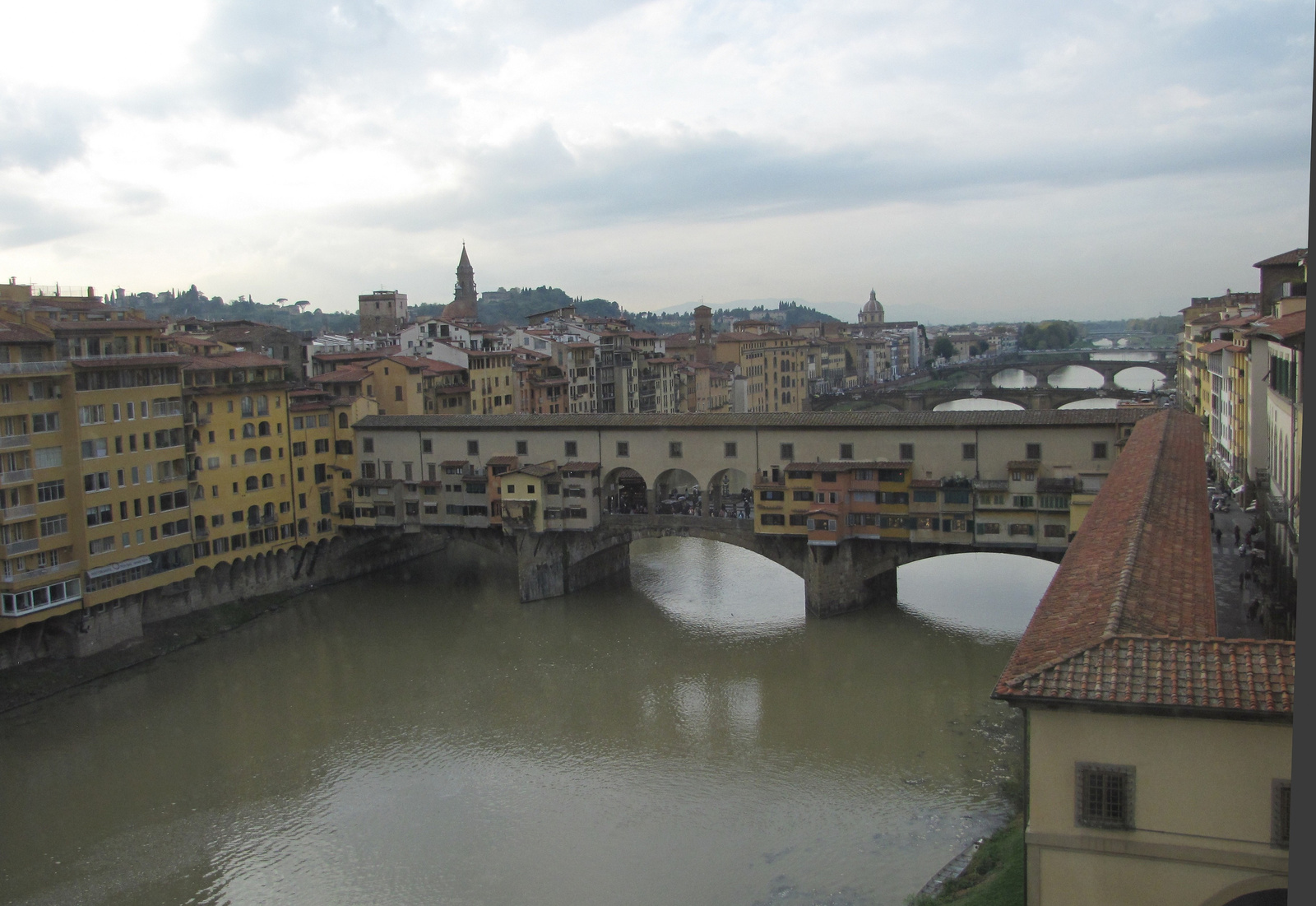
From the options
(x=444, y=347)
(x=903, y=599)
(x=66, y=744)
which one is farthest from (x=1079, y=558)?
(x=444, y=347)

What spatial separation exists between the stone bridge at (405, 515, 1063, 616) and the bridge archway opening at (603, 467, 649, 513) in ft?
3.94

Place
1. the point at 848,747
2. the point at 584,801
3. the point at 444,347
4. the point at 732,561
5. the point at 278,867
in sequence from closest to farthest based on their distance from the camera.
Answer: the point at 278,867 < the point at 584,801 < the point at 848,747 < the point at 732,561 < the point at 444,347

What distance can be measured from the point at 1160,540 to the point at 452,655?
15612mm

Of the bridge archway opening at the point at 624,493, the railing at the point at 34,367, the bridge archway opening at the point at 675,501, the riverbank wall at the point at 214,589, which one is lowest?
the riverbank wall at the point at 214,589

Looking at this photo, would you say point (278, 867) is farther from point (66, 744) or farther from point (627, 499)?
point (627, 499)

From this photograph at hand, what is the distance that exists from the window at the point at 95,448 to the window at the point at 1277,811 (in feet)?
72.5

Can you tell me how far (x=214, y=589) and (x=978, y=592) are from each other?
18.2 m

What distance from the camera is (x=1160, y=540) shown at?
11688 mm

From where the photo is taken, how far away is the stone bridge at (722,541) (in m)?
24.7

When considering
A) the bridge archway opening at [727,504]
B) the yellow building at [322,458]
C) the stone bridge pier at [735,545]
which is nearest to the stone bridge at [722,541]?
the stone bridge pier at [735,545]

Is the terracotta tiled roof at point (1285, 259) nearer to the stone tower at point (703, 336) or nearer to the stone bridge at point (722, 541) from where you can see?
the stone bridge at point (722, 541)

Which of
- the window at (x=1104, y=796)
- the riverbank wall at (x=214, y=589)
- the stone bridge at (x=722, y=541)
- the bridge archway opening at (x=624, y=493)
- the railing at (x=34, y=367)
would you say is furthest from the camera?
the bridge archway opening at (x=624, y=493)

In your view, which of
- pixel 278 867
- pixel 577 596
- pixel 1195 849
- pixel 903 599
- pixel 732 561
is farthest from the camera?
pixel 732 561

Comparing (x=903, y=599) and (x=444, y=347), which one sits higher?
(x=444, y=347)
